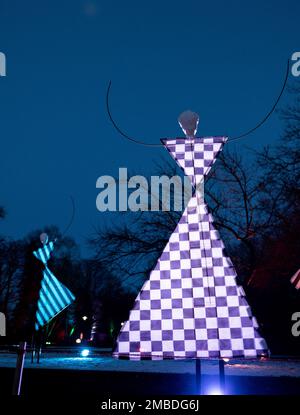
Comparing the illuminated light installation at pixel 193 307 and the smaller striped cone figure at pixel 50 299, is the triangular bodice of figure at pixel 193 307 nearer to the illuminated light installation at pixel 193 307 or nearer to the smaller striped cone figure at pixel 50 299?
the illuminated light installation at pixel 193 307

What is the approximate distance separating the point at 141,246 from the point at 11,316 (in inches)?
979

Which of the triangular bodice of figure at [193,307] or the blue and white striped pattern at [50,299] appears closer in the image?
the triangular bodice of figure at [193,307]

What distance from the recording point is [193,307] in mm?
3854

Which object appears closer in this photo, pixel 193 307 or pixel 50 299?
pixel 193 307

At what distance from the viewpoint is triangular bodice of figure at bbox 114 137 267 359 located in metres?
3.68

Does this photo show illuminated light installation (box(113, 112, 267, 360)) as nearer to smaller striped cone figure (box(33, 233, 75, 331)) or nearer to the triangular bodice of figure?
the triangular bodice of figure

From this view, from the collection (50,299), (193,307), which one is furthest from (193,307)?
(50,299)

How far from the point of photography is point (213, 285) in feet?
12.7

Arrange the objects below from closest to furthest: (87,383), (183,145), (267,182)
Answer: (183,145)
(87,383)
(267,182)

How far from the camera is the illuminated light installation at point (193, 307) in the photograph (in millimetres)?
3680

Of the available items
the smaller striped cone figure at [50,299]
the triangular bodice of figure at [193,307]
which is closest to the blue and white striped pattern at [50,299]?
the smaller striped cone figure at [50,299]

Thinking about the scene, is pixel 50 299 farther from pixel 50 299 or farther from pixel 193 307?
pixel 193 307

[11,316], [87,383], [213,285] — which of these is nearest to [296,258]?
[87,383]
